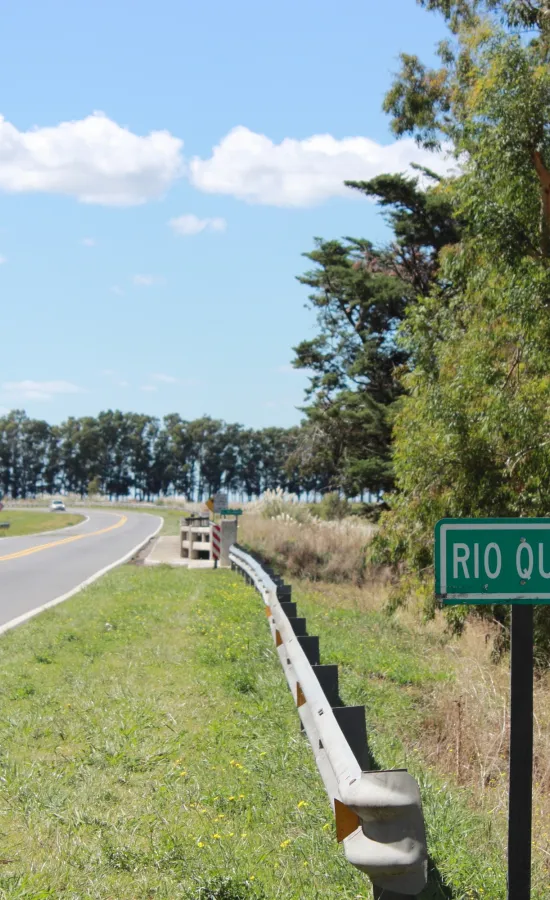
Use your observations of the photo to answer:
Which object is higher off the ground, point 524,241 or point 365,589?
point 524,241

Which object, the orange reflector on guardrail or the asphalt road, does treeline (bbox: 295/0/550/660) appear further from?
the orange reflector on guardrail

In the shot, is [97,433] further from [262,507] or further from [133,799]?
[133,799]

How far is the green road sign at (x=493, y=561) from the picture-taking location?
3.47 meters

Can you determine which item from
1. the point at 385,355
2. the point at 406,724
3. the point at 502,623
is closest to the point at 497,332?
the point at 502,623

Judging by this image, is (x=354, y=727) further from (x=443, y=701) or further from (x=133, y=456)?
(x=133, y=456)

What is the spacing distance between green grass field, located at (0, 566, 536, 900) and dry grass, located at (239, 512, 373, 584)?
12203 millimetres

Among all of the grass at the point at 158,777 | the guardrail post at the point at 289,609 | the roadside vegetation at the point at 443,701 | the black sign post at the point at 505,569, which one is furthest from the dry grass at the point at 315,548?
the black sign post at the point at 505,569

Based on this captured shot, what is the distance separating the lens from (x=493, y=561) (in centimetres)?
349

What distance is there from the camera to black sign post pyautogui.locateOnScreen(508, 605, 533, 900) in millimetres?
3359

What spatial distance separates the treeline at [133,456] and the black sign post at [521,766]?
150 meters

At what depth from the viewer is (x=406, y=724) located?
7.70 metres

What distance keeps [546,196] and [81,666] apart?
25.6 feet

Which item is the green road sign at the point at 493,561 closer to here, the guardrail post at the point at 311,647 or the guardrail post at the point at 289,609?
the guardrail post at the point at 311,647

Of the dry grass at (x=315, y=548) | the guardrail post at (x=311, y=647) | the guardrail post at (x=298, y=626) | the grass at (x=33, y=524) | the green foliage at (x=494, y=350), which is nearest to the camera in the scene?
the guardrail post at (x=311, y=647)
